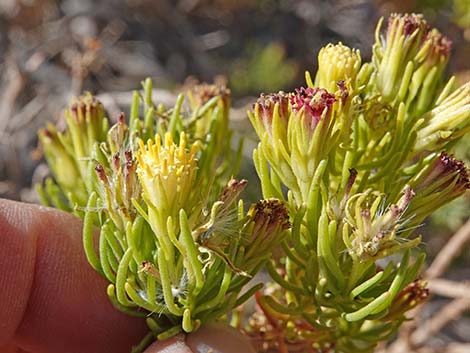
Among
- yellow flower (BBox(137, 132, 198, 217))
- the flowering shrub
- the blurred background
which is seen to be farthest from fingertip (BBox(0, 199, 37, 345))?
the blurred background

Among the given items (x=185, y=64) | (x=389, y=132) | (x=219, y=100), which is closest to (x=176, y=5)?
(x=185, y=64)

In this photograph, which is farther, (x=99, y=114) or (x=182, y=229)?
(x=99, y=114)

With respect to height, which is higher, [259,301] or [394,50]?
[394,50]

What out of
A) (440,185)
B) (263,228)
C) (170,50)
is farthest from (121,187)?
(170,50)

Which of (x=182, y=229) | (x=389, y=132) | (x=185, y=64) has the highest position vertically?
(x=389, y=132)

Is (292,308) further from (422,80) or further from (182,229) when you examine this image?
(422,80)

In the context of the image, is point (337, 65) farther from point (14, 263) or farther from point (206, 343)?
point (14, 263)

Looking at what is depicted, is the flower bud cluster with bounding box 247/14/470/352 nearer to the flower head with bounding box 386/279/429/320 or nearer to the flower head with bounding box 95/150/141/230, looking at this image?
the flower head with bounding box 386/279/429/320
